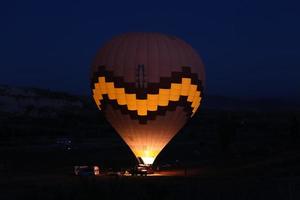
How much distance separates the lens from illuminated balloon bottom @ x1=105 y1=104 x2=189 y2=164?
103ft

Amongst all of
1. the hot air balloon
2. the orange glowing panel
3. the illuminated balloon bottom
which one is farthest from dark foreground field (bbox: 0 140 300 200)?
the orange glowing panel

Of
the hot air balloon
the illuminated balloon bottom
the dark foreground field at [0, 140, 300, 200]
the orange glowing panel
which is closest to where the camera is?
the dark foreground field at [0, 140, 300, 200]

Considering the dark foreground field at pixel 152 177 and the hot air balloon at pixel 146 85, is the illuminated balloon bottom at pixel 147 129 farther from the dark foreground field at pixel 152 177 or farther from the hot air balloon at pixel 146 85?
the dark foreground field at pixel 152 177

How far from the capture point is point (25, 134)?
80125 mm

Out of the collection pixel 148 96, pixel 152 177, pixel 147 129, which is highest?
pixel 148 96

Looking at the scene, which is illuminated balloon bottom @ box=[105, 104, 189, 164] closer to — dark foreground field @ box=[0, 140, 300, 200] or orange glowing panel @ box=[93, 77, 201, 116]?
orange glowing panel @ box=[93, 77, 201, 116]

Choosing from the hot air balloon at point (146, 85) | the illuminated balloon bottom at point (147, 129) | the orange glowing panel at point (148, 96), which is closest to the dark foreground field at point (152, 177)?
the illuminated balloon bottom at point (147, 129)

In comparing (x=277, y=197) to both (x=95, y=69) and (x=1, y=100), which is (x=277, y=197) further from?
(x=1, y=100)

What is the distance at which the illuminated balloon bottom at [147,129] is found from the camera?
31.5 metres

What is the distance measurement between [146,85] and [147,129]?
7.92 ft

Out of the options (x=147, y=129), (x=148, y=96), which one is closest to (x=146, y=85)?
(x=148, y=96)

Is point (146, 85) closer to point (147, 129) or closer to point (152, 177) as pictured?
point (147, 129)

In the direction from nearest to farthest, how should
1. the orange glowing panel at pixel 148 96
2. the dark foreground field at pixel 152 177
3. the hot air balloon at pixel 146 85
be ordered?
the dark foreground field at pixel 152 177
the hot air balloon at pixel 146 85
the orange glowing panel at pixel 148 96

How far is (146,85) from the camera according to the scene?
30.7 metres
